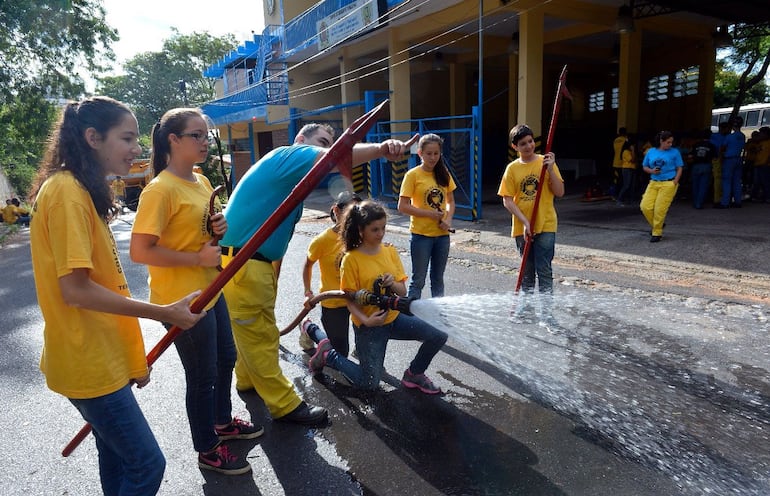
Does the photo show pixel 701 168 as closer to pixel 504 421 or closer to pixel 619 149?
pixel 619 149

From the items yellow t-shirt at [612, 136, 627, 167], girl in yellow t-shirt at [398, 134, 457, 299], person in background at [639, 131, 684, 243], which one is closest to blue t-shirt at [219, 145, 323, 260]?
girl in yellow t-shirt at [398, 134, 457, 299]

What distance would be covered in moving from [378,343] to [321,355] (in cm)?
60

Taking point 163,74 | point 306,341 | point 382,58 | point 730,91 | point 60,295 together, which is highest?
point 163,74

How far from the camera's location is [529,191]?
4543 millimetres

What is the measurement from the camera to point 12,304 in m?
6.70

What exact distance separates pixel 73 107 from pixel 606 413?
325cm

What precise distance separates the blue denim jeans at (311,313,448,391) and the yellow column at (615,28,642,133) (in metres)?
12.3

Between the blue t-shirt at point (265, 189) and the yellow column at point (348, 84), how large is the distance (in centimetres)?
1441

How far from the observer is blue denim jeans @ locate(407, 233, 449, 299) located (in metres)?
4.54

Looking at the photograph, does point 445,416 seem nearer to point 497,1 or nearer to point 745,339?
Result: point 745,339

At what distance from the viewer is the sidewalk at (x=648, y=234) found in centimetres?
676

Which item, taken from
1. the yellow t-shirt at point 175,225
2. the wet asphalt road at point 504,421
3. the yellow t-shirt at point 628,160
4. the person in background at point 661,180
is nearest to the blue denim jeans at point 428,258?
the wet asphalt road at point 504,421

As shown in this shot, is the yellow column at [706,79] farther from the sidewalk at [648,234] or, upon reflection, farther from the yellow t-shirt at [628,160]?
the yellow t-shirt at [628,160]

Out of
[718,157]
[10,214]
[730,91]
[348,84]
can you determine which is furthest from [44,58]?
[730,91]
